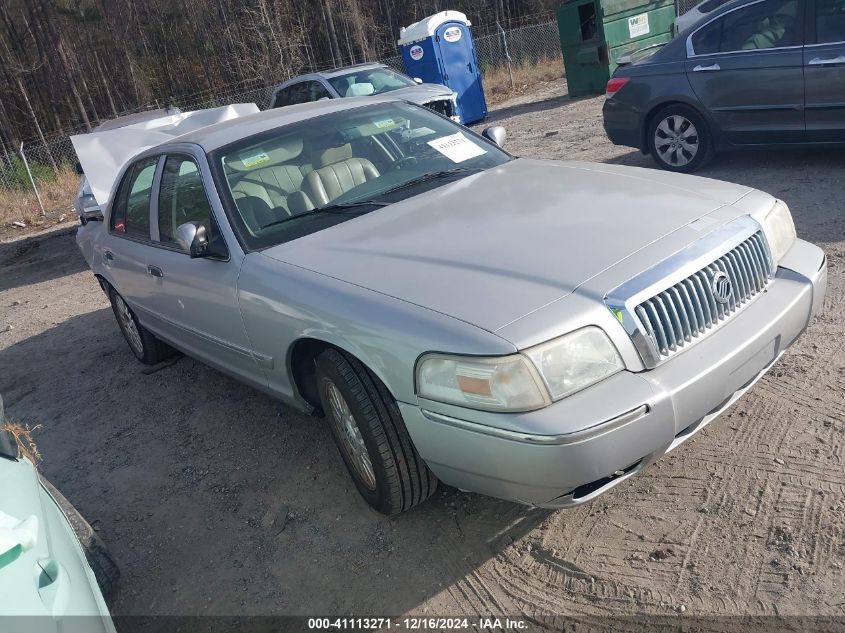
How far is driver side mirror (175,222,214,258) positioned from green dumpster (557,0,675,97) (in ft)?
39.6

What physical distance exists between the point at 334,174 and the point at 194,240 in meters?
0.80

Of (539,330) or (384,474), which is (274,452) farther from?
(539,330)

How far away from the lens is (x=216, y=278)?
3.73m

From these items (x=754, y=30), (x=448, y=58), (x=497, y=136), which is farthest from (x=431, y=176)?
(x=448, y=58)

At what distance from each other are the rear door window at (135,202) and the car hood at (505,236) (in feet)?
5.44

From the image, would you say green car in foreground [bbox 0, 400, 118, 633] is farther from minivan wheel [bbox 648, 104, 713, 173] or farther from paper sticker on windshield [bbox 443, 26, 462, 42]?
paper sticker on windshield [bbox 443, 26, 462, 42]

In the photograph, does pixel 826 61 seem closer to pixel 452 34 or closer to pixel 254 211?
pixel 254 211

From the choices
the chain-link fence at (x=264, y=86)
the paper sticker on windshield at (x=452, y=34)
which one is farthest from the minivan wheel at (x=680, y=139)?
the chain-link fence at (x=264, y=86)

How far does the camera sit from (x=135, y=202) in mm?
4984

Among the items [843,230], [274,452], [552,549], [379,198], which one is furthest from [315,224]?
[843,230]

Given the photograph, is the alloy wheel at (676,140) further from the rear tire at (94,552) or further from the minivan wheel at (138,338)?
the rear tire at (94,552)

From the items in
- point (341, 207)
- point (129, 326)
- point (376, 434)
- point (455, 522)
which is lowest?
point (455, 522)

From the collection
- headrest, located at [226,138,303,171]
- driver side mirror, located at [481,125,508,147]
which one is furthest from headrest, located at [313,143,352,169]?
driver side mirror, located at [481,125,508,147]

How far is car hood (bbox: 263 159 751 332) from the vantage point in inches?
106
